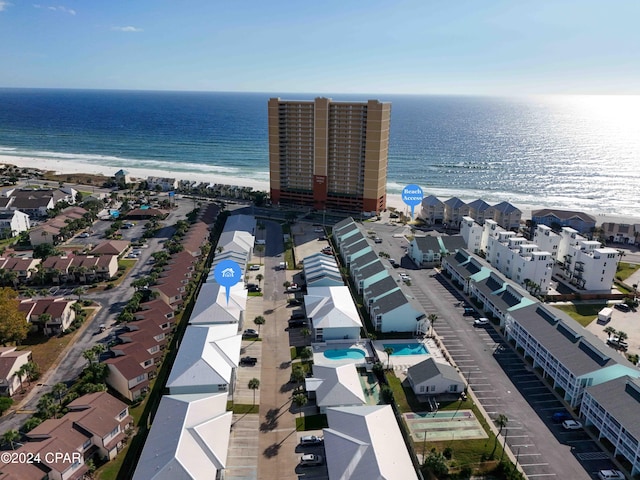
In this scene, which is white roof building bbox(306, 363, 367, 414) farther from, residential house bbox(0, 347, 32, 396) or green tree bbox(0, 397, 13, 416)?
residential house bbox(0, 347, 32, 396)

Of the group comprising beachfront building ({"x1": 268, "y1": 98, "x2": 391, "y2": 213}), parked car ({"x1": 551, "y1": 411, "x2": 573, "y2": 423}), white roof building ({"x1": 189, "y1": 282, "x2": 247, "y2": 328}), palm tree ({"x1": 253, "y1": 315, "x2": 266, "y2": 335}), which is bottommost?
parked car ({"x1": 551, "y1": 411, "x2": 573, "y2": 423})

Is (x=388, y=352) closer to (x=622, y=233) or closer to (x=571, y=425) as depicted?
(x=571, y=425)

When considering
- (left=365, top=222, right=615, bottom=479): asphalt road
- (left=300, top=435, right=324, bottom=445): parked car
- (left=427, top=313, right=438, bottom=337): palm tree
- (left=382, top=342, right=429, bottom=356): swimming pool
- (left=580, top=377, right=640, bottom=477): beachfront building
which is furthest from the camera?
(left=427, top=313, right=438, bottom=337): palm tree

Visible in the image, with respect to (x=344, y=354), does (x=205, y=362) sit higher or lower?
higher

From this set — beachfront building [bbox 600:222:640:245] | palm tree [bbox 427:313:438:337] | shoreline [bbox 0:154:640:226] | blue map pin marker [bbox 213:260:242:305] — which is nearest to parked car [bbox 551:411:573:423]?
palm tree [bbox 427:313:438:337]

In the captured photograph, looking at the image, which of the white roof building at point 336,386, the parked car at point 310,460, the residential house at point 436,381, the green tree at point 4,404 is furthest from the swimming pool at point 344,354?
the green tree at point 4,404

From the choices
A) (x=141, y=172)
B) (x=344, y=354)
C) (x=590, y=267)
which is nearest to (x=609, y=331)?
(x=590, y=267)

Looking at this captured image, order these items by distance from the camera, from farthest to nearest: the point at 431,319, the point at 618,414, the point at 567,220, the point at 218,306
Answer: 1. the point at 567,220
2. the point at 218,306
3. the point at 431,319
4. the point at 618,414

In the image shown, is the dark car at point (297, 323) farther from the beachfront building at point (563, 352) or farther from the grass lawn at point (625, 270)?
the grass lawn at point (625, 270)
